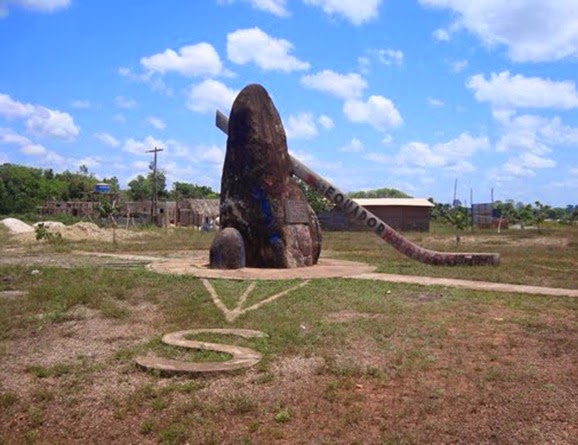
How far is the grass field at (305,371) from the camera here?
4.30 metres

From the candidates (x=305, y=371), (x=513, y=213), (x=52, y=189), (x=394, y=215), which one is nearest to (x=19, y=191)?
(x=52, y=189)

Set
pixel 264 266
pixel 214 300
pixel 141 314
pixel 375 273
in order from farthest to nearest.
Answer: pixel 264 266, pixel 375 273, pixel 214 300, pixel 141 314

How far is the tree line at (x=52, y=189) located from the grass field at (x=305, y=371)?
161 ft

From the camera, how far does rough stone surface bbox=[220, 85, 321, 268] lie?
13312 millimetres

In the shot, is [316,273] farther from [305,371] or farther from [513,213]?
[513,213]

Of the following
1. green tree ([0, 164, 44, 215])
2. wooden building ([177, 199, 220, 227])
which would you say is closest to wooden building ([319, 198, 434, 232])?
wooden building ([177, 199, 220, 227])

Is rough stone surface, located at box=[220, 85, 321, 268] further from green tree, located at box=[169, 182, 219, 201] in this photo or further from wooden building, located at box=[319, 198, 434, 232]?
green tree, located at box=[169, 182, 219, 201]

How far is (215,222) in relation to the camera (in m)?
44.7

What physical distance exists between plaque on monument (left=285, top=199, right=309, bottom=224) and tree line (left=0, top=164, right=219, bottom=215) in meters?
43.9

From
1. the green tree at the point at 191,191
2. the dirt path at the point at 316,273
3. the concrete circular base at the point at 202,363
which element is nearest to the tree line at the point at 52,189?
the green tree at the point at 191,191

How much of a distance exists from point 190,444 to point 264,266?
930cm

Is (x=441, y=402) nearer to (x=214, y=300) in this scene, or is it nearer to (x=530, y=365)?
(x=530, y=365)

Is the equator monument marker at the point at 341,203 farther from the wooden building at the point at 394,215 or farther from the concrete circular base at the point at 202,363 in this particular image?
the wooden building at the point at 394,215

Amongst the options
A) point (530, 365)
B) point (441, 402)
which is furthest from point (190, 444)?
point (530, 365)
